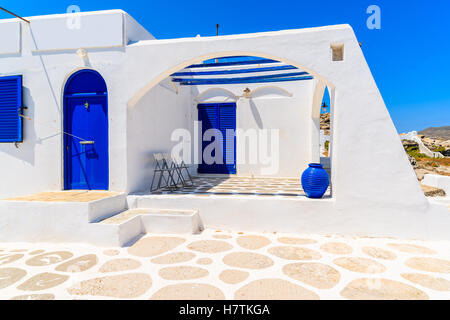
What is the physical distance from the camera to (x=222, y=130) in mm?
9023

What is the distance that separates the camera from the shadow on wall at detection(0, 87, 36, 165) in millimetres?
5176

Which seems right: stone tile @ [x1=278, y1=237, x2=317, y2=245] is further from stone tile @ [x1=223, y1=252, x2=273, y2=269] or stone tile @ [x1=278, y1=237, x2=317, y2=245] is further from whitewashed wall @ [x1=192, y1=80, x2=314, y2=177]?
whitewashed wall @ [x1=192, y1=80, x2=314, y2=177]

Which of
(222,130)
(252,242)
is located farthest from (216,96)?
(252,242)

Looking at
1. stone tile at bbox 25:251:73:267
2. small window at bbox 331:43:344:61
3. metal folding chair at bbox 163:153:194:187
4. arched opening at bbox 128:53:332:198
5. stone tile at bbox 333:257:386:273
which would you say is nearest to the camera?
stone tile at bbox 333:257:386:273

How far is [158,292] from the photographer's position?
2430 millimetres

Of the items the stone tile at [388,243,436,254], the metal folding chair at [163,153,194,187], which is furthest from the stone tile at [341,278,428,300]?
the metal folding chair at [163,153,194,187]

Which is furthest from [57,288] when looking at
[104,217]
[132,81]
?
[132,81]

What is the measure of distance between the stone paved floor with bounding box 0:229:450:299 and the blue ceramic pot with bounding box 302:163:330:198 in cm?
75

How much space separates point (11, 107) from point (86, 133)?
5.51 ft

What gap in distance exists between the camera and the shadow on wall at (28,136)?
5176 millimetres

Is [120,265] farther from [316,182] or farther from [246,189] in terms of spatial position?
[246,189]

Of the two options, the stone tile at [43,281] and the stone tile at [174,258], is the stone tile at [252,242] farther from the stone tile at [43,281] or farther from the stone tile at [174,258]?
the stone tile at [43,281]
